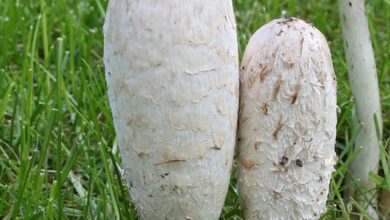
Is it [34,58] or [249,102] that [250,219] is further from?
[34,58]

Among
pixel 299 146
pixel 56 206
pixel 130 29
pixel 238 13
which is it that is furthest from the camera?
pixel 238 13

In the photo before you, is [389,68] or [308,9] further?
[308,9]

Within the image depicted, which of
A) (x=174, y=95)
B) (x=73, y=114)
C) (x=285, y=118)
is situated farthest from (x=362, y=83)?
(x=73, y=114)

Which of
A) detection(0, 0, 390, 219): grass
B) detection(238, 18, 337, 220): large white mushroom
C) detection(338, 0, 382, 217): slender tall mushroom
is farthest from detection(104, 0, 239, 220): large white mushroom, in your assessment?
detection(338, 0, 382, 217): slender tall mushroom

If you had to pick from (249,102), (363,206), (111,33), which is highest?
Answer: (111,33)

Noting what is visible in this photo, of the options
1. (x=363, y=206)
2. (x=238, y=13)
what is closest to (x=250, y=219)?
(x=363, y=206)

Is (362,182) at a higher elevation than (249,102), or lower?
lower

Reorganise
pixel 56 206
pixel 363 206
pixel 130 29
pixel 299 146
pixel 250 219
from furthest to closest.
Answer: pixel 363 206 → pixel 56 206 → pixel 250 219 → pixel 299 146 → pixel 130 29
